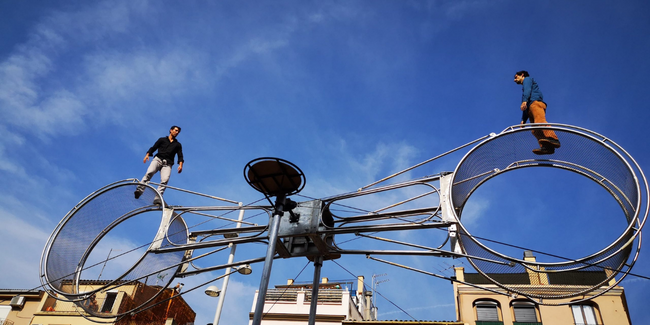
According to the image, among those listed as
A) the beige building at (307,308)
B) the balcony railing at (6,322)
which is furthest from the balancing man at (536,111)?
the balcony railing at (6,322)

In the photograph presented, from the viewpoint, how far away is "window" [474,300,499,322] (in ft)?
102

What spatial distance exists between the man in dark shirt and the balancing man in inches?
367

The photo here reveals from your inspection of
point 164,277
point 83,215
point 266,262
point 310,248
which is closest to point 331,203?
point 310,248

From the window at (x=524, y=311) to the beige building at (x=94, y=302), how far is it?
2319cm

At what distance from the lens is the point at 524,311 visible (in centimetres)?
3081

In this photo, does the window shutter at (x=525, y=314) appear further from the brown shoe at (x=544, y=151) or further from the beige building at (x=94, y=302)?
the brown shoe at (x=544, y=151)

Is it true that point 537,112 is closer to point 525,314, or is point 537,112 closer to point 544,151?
point 544,151

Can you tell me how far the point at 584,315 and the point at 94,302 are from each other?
104 ft

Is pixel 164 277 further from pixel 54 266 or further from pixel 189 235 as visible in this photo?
pixel 54 266

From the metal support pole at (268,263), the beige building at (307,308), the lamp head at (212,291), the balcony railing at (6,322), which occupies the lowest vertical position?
the metal support pole at (268,263)

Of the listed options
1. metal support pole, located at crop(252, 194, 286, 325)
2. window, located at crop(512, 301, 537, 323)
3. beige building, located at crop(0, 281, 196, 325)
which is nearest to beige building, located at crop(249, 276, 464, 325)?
beige building, located at crop(0, 281, 196, 325)

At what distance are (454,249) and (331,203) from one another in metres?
2.79

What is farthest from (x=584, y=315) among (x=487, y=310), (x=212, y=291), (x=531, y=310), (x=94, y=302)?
(x=94, y=302)

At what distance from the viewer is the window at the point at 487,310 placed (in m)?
31.0
